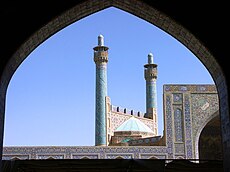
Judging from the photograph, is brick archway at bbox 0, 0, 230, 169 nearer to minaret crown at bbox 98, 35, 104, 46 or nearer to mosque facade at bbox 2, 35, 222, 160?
mosque facade at bbox 2, 35, 222, 160

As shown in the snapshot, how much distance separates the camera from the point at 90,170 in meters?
6.16

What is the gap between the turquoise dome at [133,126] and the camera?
25.9m

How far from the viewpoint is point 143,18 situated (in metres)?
6.03

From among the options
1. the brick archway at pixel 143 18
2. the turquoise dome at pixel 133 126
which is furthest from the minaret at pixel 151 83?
the brick archway at pixel 143 18

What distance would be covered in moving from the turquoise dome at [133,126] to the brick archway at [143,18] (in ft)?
65.1

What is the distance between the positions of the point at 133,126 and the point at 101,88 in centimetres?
440

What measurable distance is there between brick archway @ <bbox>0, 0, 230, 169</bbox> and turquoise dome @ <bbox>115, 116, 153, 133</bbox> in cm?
1985

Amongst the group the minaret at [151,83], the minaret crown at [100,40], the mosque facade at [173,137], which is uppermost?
the minaret crown at [100,40]

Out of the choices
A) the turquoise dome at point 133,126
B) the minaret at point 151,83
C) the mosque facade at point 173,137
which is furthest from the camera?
the minaret at point 151,83

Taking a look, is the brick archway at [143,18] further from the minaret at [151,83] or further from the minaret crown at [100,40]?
the minaret at [151,83]

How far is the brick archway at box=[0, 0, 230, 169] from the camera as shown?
539cm

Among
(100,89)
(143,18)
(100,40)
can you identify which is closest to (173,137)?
(100,89)

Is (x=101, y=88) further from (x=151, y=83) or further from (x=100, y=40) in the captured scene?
(x=151, y=83)

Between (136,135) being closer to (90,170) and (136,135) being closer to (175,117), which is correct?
(175,117)
